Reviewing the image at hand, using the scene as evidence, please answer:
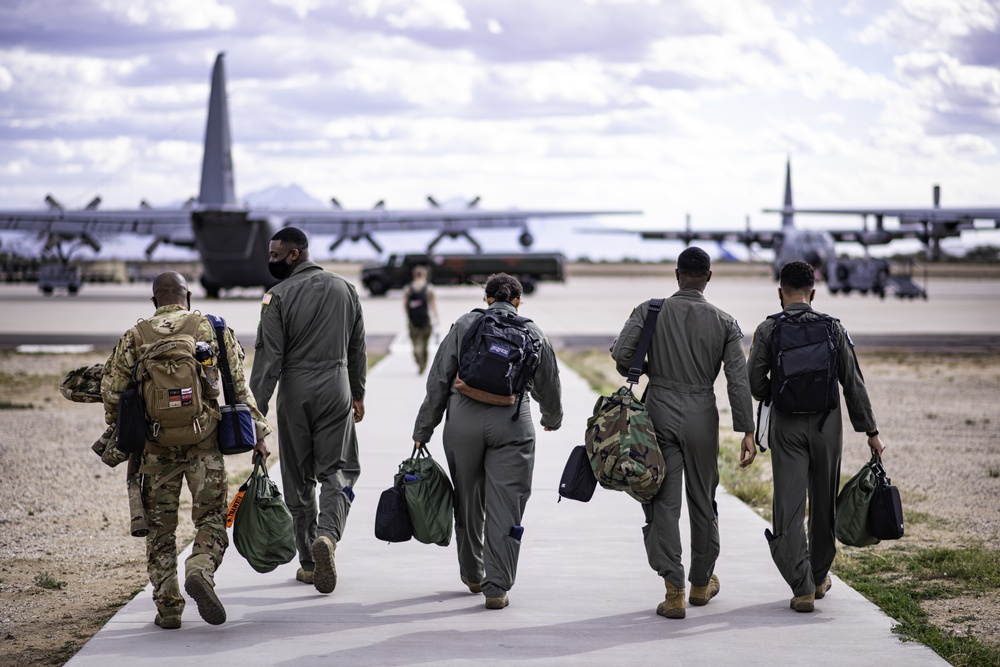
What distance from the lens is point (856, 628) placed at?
557cm

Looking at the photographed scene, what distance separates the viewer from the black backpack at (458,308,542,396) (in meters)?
5.78

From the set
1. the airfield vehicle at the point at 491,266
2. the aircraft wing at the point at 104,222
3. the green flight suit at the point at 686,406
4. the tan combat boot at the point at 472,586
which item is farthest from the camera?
the airfield vehicle at the point at 491,266

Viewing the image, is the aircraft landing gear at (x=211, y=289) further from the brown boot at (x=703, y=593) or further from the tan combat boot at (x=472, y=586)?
the brown boot at (x=703, y=593)

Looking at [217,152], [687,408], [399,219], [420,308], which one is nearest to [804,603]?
[687,408]

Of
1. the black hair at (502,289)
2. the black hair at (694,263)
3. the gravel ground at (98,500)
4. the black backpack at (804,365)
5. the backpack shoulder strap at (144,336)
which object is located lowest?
the gravel ground at (98,500)

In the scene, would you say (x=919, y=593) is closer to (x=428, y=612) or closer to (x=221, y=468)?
(x=428, y=612)

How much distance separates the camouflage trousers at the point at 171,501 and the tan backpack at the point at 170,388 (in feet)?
0.50

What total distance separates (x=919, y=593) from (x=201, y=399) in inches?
171

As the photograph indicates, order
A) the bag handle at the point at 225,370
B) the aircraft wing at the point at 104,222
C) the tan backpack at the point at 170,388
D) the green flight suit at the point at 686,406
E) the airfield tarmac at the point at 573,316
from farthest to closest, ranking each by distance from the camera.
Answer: the aircraft wing at the point at 104,222 → the airfield tarmac at the point at 573,316 → the green flight suit at the point at 686,406 → the bag handle at the point at 225,370 → the tan backpack at the point at 170,388

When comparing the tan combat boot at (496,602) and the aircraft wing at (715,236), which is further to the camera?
the aircraft wing at (715,236)

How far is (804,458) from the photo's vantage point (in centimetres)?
591

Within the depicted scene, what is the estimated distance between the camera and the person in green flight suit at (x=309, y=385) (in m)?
6.27

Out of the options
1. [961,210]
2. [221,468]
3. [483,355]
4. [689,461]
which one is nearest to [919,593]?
[689,461]

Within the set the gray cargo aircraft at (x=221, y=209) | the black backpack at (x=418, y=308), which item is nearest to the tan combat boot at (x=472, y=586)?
the black backpack at (x=418, y=308)
